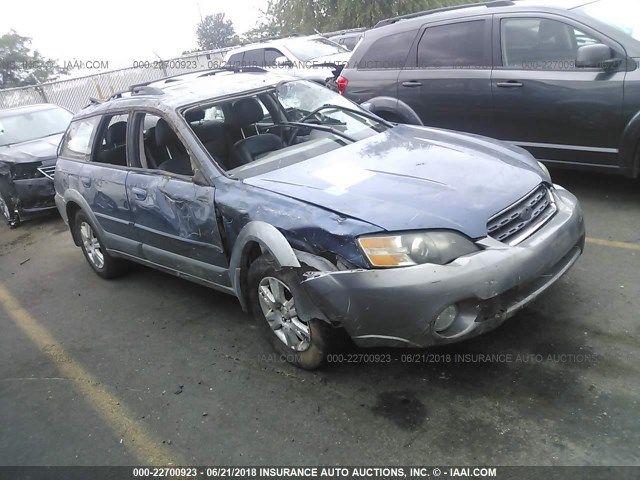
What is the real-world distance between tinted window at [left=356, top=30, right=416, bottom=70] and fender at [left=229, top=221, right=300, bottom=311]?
12.1 ft

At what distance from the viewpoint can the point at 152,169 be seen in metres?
3.97

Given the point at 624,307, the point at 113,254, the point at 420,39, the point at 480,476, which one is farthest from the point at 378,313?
the point at 420,39

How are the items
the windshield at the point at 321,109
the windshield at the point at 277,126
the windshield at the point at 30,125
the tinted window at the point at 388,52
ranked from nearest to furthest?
the windshield at the point at 277,126 < the windshield at the point at 321,109 < the tinted window at the point at 388,52 < the windshield at the point at 30,125

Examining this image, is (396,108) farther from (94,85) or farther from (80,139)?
(94,85)

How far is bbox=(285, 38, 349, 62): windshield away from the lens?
33.4ft

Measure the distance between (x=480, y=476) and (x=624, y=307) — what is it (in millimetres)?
1619

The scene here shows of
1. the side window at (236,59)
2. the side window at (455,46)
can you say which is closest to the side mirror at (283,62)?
the side window at (236,59)

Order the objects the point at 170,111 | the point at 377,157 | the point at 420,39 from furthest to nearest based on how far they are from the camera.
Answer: the point at 420,39, the point at 170,111, the point at 377,157

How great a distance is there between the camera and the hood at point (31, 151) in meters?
7.42

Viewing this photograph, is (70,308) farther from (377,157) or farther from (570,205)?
(570,205)

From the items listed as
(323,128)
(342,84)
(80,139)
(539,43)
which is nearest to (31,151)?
(80,139)

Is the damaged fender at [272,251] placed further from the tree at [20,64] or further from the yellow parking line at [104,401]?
the tree at [20,64]

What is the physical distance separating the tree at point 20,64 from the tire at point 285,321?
106 feet

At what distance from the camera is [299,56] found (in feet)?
33.3
